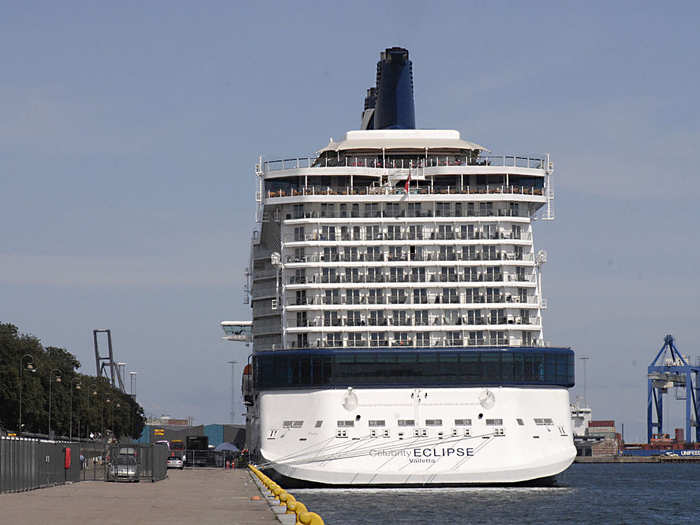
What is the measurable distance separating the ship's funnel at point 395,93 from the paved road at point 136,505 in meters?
40.5

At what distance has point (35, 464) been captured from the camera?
6606 cm

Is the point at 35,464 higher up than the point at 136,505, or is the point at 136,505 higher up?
the point at 35,464

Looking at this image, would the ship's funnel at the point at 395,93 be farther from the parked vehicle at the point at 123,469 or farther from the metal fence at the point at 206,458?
the metal fence at the point at 206,458

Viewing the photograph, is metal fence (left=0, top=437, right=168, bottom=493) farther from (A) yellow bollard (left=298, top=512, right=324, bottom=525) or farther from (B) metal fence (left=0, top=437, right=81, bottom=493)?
(A) yellow bollard (left=298, top=512, right=324, bottom=525)

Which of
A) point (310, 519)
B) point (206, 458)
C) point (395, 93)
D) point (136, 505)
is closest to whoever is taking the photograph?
point (310, 519)

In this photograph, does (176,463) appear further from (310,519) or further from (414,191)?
(310,519)

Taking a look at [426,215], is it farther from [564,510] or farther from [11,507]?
[11,507]

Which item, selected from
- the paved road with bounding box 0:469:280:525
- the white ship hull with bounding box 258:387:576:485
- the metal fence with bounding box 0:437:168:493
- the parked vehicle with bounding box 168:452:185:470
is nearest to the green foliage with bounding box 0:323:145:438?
the parked vehicle with bounding box 168:452:185:470

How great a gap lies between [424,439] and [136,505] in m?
28.1

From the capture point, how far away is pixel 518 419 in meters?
77.2

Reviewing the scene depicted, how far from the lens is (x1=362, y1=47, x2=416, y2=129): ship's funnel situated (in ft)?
342

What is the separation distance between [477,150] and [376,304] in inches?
595

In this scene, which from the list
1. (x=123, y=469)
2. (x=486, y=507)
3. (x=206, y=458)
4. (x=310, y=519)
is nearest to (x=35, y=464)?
(x=123, y=469)

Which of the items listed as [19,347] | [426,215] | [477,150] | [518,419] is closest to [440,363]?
[518,419]
